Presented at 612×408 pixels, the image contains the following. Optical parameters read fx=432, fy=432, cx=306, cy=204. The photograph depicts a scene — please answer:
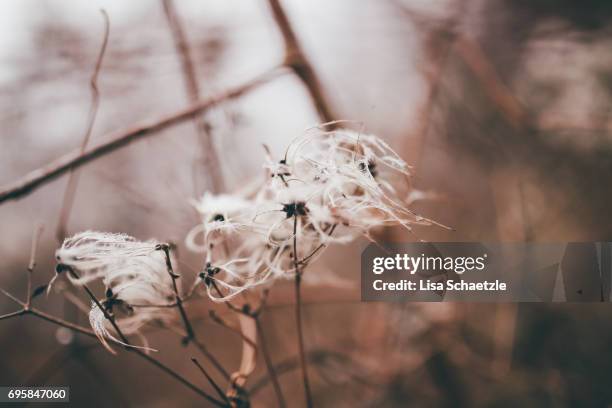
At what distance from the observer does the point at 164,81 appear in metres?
0.93

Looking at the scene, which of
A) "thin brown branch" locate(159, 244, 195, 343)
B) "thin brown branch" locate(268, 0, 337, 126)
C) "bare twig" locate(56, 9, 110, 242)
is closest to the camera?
"thin brown branch" locate(159, 244, 195, 343)

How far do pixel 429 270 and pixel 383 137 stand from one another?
60cm

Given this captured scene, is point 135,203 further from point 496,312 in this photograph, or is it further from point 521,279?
point 496,312

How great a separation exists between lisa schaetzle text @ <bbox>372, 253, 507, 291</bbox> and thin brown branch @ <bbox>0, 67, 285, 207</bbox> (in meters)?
0.31

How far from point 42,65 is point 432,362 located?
1.07 metres

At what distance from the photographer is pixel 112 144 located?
496mm

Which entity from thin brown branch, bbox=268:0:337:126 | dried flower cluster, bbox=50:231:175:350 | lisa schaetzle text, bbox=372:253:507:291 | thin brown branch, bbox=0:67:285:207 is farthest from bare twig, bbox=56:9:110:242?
lisa schaetzle text, bbox=372:253:507:291

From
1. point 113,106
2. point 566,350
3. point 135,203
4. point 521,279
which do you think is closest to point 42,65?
point 113,106

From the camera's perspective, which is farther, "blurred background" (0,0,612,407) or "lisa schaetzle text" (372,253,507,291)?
"blurred background" (0,0,612,407)

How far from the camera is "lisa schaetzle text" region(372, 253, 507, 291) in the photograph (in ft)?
1.70

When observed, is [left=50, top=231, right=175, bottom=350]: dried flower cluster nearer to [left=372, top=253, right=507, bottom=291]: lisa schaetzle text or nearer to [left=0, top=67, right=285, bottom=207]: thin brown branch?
[left=0, top=67, right=285, bottom=207]: thin brown branch

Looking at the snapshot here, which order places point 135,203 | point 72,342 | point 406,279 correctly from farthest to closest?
point 135,203 < point 72,342 < point 406,279

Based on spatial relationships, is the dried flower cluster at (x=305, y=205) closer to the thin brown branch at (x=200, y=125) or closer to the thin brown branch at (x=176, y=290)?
the thin brown branch at (x=176, y=290)

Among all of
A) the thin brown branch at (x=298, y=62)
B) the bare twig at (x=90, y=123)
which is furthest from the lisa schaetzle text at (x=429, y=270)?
the bare twig at (x=90, y=123)
